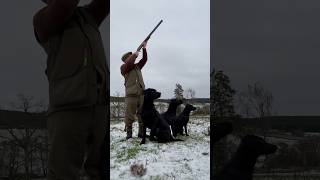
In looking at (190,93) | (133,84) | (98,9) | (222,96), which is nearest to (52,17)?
(98,9)

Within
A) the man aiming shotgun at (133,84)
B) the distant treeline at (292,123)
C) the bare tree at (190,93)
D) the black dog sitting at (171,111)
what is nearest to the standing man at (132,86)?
the man aiming shotgun at (133,84)

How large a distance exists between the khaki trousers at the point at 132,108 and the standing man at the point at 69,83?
1.00m

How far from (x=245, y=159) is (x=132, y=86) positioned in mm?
753

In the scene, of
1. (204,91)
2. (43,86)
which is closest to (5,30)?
(43,86)

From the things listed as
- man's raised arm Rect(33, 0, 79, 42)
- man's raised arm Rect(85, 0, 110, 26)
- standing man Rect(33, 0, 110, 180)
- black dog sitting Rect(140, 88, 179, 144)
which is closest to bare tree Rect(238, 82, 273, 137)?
black dog sitting Rect(140, 88, 179, 144)

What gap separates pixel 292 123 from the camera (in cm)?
253

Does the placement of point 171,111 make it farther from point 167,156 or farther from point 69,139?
point 69,139

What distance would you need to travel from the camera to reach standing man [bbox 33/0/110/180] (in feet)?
4.99

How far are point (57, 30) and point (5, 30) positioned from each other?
97cm

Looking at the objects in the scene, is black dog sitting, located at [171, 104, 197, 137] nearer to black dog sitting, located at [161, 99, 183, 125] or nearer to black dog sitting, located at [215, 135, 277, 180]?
black dog sitting, located at [161, 99, 183, 125]

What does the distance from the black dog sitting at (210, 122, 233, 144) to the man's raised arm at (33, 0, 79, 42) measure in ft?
4.33

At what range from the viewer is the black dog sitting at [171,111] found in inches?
101

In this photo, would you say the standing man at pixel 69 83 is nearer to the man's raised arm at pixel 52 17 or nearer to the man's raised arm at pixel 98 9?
the man's raised arm at pixel 52 17

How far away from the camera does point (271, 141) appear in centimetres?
256
